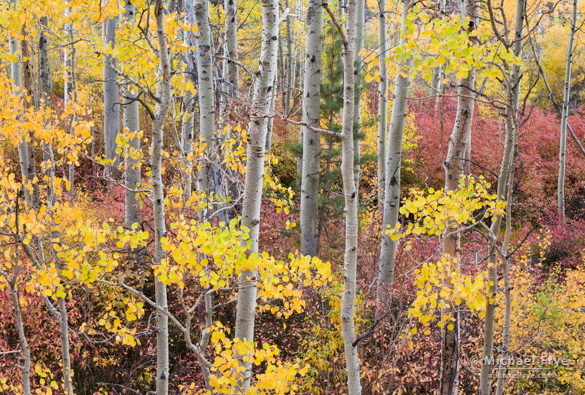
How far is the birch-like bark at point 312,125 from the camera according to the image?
198 inches

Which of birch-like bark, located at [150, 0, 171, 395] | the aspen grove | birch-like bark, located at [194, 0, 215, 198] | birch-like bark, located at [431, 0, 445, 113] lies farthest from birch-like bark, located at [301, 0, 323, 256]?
birch-like bark, located at [150, 0, 171, 395]

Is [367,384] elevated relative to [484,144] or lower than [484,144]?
lower

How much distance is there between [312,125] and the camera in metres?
5.11

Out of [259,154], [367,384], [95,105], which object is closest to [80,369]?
[367,384]

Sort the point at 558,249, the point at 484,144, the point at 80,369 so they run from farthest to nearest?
the point at 484,144, the point at 558,249, the point at 80,369

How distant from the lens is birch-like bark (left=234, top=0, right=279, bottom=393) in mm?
2354

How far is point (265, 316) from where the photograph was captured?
584 cm

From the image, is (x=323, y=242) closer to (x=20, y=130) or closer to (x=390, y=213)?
Result: (x=390, y=213)

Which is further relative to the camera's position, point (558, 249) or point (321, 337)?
point (558, 249)

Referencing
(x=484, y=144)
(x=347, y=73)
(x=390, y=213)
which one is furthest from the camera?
(x=484, y=144)

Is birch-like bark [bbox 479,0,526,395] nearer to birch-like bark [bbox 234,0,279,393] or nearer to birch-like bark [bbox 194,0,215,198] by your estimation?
birch-like bark [bbox 234,0,279,393]

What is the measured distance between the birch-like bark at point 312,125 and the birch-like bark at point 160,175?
253cm

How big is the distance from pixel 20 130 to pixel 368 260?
4.93 metres

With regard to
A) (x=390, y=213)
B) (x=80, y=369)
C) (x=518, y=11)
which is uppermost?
(x=518, y=11)
